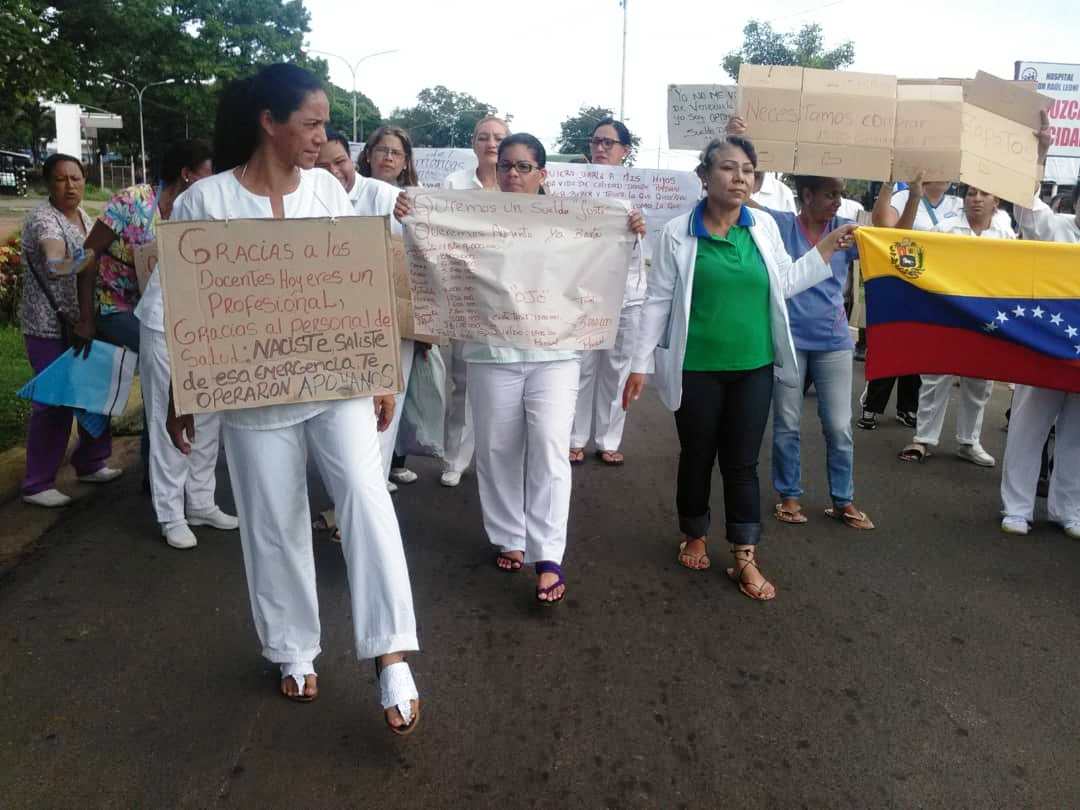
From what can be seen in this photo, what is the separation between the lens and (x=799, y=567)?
4488mm

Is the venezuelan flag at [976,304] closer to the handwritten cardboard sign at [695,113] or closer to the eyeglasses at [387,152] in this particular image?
the handwritten cardboard sign at [695,113]

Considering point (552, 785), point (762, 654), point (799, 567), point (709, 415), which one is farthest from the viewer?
point (799, 567)

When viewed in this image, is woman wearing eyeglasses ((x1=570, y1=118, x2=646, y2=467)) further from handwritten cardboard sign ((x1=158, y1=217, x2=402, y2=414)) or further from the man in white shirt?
handwritten cardboard sign ((x1=158, y1=217, x2=402, y2=414))

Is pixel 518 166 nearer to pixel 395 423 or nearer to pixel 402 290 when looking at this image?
pixel 402 290

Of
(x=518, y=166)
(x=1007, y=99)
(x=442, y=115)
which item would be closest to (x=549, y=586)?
(x=518, y=166)

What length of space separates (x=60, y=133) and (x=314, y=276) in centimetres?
2959

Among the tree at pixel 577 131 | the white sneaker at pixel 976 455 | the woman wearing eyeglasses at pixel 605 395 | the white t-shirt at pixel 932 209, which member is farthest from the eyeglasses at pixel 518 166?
the tree at pixel 577 131

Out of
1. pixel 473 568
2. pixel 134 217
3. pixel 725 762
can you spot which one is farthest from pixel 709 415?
pixel 134 217

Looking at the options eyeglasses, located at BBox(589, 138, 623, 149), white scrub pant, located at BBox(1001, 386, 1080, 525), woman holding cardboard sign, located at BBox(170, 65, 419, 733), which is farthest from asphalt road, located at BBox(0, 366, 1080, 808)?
eyeglasses, located at BBox(589, 138, 623, 149)

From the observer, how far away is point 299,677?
3.16 meters

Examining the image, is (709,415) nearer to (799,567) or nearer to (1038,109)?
(799,567)

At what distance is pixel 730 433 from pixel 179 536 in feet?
9.03

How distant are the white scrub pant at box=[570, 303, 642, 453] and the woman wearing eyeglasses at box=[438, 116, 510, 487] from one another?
2.88 ft

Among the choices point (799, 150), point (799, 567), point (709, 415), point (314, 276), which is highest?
point (799, 150)
